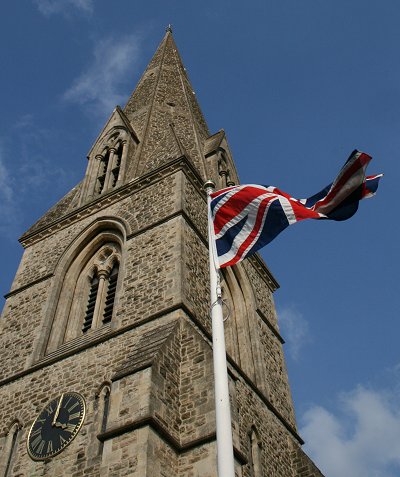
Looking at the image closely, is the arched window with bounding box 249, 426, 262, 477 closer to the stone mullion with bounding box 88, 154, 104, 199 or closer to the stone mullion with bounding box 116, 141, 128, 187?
the stone mullion with bounding box 116, 141, 128, 187

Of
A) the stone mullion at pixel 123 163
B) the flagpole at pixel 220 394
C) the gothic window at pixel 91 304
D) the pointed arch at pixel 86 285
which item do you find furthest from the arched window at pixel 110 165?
the flagpole at pixel 220 394

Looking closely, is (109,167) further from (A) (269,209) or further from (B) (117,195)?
(A) (269,209)

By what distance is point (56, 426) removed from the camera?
1285cm

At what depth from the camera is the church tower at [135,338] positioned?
1105 centimetres

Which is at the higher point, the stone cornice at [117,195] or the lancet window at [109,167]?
the lancet window at [109,167]

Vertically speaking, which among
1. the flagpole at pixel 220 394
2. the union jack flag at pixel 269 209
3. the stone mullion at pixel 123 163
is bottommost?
the flagpole at pixel 220 394

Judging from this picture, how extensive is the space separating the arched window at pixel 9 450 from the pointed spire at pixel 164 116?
929 cm

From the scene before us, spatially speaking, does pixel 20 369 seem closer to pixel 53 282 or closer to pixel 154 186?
pixel 53 282

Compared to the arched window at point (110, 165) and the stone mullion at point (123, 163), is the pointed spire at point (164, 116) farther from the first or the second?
the arched window at point (110, 165)

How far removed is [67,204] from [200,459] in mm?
13510

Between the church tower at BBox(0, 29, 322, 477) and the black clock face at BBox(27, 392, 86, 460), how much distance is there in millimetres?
27

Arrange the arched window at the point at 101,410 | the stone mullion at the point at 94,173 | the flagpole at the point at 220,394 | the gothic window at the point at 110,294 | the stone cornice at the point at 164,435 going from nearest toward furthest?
1. the flagpole at the point at 220,394
2. the stone cornice at the point at 164,435
3. the arched window at the point at 101,410
4. the gothic window at the point at 110,294
5. the stone mullion at the point at 94,173

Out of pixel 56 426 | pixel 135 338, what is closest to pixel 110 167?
pixel 135 338

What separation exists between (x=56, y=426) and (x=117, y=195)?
27.2 ft
